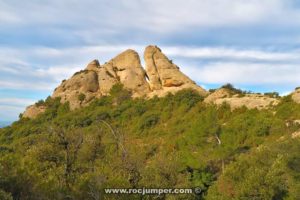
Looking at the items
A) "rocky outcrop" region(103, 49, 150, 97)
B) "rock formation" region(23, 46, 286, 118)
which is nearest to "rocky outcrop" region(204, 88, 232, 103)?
"rock formation" region(23, 46, 286, 118)

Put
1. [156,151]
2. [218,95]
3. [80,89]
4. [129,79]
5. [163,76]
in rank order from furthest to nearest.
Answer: [80,89]
[129,79]
[163,76]
[218,95]
[156,151]

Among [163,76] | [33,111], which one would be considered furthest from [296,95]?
[33,111]

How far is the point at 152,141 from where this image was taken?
6322 centimetres

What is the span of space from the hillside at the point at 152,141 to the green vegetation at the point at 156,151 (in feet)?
0.28

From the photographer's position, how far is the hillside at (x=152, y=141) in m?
24.8

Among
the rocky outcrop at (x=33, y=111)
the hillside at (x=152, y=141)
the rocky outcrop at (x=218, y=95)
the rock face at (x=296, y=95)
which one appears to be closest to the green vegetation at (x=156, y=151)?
the hillside at (x=152, y=141)

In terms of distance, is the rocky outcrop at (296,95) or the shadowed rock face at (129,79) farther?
the shadowed rock face at (129,79)

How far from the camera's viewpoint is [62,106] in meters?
79.5

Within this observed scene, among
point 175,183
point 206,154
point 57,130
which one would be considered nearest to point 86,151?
point 57,130

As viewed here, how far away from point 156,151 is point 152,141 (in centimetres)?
505

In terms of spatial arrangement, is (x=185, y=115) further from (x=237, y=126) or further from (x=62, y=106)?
(x=62, y=106)

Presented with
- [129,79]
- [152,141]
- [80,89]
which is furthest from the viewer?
[80,89]

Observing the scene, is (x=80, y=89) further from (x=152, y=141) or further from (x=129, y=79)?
(x=152, y=141)

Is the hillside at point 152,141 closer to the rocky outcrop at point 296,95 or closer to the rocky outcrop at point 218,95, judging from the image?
the rocky outcrop at point 218,95
